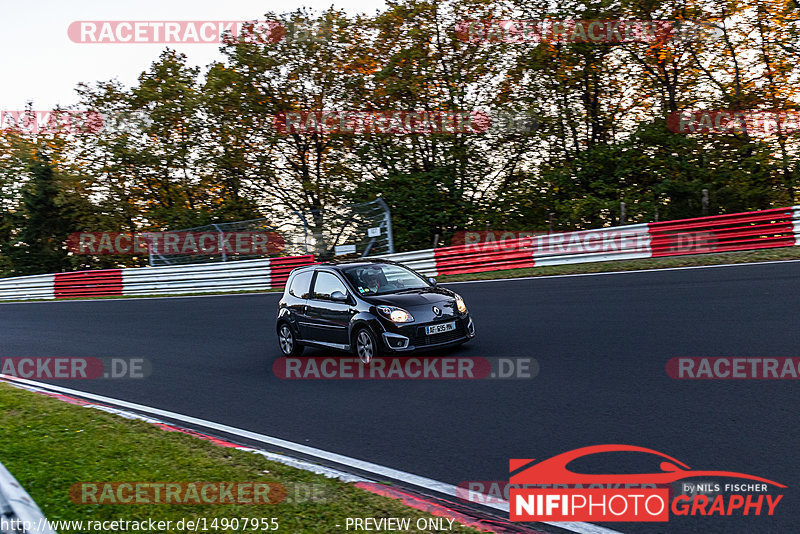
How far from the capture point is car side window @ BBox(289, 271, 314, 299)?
442 inches

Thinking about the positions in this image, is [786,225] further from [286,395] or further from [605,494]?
[605,494]

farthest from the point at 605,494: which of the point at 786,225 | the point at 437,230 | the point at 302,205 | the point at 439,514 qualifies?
the point at 302,205

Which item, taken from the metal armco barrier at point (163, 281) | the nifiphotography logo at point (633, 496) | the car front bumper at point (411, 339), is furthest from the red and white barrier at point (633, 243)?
the nifiphotography logo at point (633, 496)

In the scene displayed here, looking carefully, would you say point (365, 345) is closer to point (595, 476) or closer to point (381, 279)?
point (381, 279)

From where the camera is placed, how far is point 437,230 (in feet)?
90.5

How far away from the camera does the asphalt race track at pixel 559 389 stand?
5.52 meters

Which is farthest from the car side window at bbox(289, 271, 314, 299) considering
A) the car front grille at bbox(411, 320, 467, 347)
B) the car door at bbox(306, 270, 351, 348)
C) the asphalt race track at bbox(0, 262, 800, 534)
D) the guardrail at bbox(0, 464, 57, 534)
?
the guardrail at bbox(0, 464, 57, 534)

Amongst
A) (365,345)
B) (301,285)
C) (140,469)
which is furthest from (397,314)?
(140,469)

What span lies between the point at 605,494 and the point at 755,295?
25.9 ft

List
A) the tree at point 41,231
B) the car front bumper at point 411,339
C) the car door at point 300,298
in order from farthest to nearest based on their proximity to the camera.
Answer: the tree at point 41,231 → the car door at point 300,298 → the car front bumper at point 411,339

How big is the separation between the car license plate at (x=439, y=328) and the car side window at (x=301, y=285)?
8.37 ft

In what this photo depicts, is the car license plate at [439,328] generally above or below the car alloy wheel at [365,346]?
above

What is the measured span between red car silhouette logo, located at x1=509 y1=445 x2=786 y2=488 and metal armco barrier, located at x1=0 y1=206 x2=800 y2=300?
1302cm

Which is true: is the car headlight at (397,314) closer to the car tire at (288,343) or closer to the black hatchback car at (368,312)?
the black hatchback car at (368,312)
